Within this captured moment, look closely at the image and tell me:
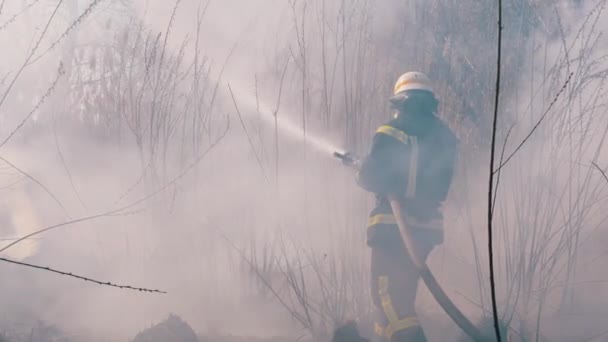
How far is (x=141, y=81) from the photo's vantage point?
189 inches

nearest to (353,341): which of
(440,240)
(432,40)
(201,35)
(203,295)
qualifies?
(440,240)

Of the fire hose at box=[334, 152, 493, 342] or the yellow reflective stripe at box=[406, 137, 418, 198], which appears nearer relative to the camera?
the fire hose at box=[334, 152, 493, 342]

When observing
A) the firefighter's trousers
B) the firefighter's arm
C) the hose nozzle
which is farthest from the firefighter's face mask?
the firefighter's trousers

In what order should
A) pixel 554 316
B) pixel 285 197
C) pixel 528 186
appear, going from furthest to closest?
pixel 285 197, pixel 554 316, pixel 528 186

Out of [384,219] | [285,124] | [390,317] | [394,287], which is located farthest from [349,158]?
[285,124]

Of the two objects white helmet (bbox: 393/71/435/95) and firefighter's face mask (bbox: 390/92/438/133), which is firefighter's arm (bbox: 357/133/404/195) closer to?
firefighter's face mask (bbox: 390/92/438/133)

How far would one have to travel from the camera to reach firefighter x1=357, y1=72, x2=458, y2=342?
136 inches

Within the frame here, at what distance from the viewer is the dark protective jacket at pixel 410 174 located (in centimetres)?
345

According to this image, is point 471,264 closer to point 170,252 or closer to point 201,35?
point 170,252

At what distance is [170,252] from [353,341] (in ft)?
5.80

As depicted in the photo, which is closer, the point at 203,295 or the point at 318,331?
the point at 318,331

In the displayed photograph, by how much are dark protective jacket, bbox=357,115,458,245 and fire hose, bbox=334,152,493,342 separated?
0.07m

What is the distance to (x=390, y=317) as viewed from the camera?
11.3ft

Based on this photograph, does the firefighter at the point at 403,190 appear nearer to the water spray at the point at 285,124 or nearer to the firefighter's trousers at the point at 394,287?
the firefighter's trousers at the point at 394,287
